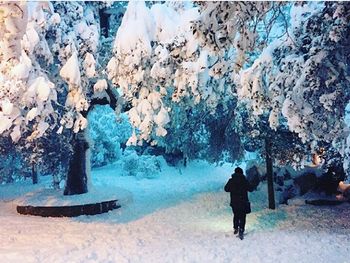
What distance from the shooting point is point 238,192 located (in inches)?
404

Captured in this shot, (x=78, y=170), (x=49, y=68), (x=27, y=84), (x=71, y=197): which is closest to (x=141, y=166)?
(x=78, y=170)

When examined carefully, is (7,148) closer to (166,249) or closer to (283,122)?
(166,249)

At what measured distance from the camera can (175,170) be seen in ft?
91.5

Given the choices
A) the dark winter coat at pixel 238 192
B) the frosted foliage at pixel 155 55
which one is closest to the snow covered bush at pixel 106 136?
the dark winter coat at pixel 238 192

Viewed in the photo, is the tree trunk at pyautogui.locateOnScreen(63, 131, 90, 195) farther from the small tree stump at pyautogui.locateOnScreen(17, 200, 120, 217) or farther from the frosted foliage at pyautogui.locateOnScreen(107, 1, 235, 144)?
the frosted foliage at pyautogui.locateOnScreen(107, 1, 235, 144)

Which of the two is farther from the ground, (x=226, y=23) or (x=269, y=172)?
(x=226, y=23)

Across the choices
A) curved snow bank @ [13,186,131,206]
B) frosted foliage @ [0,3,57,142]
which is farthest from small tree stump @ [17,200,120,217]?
frosted foliage @ [0,3,57,142]

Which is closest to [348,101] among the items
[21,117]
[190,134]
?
[21,117]

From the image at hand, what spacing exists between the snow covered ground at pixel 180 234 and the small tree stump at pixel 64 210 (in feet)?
1.26

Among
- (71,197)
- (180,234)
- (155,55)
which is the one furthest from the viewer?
(71,197)

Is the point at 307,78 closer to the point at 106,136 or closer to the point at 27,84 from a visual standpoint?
the point at 27,84

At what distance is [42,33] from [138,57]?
11.9 ft

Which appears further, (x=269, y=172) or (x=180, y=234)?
(x=269, y=172)

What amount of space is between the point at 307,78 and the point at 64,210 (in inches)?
385
